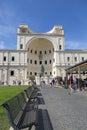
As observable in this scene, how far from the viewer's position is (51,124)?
4773 millimetres

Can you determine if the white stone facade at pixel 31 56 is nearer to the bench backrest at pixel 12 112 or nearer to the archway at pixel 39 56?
the archway at pixel 39 56

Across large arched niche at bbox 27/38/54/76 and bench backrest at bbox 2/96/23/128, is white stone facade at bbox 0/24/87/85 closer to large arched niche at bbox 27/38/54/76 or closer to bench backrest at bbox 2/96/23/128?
large arched niche at bbox 27/38/54/76

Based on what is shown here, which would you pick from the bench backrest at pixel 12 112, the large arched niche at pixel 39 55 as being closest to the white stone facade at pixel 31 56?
the large arched niche at pixel 39 55

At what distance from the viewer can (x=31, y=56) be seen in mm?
59531

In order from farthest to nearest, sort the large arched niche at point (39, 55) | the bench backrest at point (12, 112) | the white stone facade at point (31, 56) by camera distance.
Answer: the large arched niche at point (39, 55) → the white stone facade at point (31, 56) → the bench backrest at point (12, 112)

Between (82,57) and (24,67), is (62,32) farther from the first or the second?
(24,67)

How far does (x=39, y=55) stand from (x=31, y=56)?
3800 millimetres

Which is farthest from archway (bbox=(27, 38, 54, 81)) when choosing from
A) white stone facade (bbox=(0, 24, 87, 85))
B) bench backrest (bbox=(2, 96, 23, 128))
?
bench backrest (bbox=(2, 96, 23, 128))

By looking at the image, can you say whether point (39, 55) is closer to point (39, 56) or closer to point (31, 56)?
point (39, 56)

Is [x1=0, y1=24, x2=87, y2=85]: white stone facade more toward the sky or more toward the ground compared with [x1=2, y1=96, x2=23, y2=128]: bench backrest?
more toward the sky

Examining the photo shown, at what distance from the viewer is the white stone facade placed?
54.0 meters

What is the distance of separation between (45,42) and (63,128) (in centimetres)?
5595

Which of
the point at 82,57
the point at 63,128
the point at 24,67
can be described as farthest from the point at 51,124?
the point at 82,57

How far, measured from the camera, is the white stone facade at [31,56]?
54.0m
